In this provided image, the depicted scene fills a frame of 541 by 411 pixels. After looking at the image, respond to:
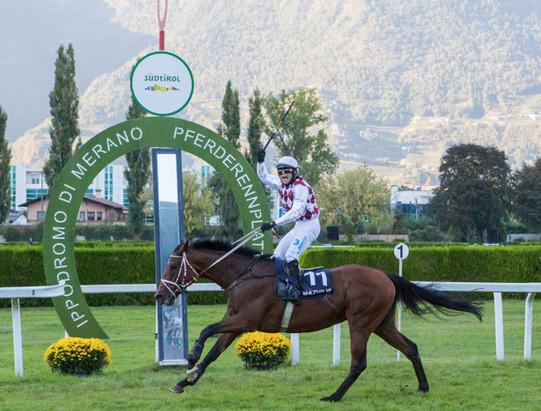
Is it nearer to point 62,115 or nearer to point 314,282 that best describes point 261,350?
point 314,282

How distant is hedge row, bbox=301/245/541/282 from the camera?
22141 millimetres

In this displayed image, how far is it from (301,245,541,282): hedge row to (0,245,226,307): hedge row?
119 inches

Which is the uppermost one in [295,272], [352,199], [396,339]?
[352,199]

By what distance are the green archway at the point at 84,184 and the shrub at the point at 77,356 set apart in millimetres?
723

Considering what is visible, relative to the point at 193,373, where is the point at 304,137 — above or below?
above

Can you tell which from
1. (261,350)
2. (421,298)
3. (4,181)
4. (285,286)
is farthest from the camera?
(4,181)

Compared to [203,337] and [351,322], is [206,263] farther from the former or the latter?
[351,322]

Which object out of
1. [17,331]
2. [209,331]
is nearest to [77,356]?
[17,331]

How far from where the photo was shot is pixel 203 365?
24.9 ft

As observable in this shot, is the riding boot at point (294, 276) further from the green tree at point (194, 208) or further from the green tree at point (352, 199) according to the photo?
the green tree at point (352, 199)

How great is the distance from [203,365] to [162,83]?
11.9 feet

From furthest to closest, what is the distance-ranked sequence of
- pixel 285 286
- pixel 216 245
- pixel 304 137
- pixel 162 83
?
pixel 304 137
pixel 162 83
pixel 216 245
pixel 285 286

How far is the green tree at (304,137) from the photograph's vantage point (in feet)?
229

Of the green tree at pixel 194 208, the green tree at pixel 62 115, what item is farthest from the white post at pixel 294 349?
the green tree at pixel 194 208
